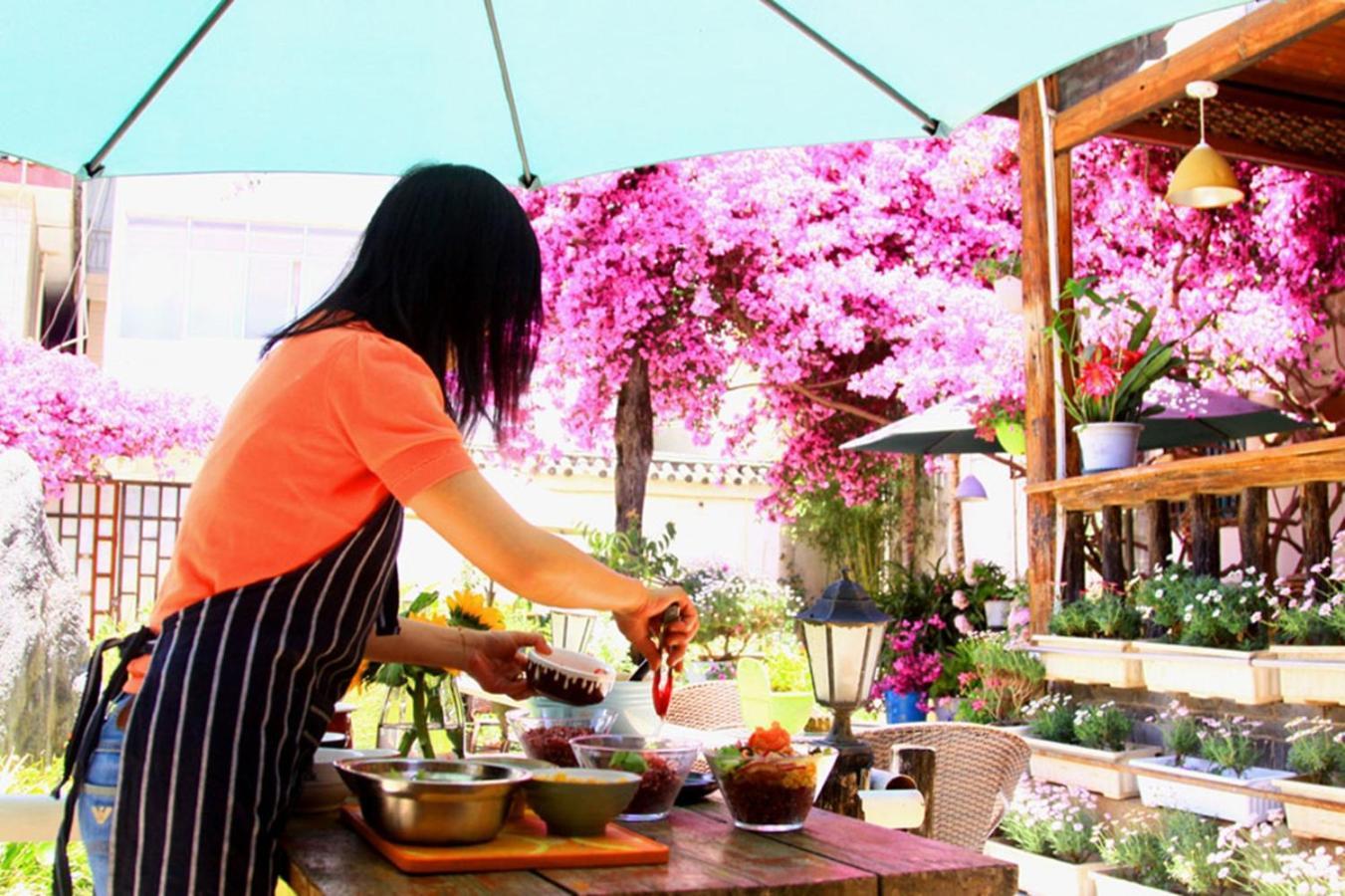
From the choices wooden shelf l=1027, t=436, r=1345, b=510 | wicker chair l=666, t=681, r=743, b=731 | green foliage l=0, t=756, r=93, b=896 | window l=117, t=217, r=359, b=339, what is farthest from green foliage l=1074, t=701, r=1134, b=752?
window l=117, t=217, r=359, b=339

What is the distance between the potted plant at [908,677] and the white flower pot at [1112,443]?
407 cm

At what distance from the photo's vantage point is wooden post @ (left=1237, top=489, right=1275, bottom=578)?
18.3 feet

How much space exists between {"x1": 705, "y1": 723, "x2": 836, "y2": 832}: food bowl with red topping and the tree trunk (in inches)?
400

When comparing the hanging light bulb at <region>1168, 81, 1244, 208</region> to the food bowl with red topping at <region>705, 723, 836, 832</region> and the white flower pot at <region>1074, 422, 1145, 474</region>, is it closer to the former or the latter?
the white flower pot at <region>1074, 422, 1145, 474</region>

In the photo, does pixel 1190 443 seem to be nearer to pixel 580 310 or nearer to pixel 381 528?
pixel 580 310

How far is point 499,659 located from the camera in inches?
95.9

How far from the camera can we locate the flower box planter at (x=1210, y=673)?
16.7 ft

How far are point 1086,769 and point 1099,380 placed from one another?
1.65 metres

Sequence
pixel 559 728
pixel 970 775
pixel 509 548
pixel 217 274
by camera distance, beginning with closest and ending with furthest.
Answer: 1. pixel 509 548
2. pixel 559 728
3. pixel 970 775
4. pixel 217 274

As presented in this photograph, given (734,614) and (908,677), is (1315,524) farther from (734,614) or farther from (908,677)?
(734,614)

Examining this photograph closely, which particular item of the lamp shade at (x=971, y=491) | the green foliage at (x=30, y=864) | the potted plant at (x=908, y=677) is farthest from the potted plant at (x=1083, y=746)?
the lamp shade at (x=971, y=491)

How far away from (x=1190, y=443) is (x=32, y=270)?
47.0 ft

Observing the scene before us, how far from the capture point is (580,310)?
1166 cm

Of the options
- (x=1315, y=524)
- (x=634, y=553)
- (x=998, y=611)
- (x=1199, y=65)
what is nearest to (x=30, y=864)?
(x=1315, y=524)
